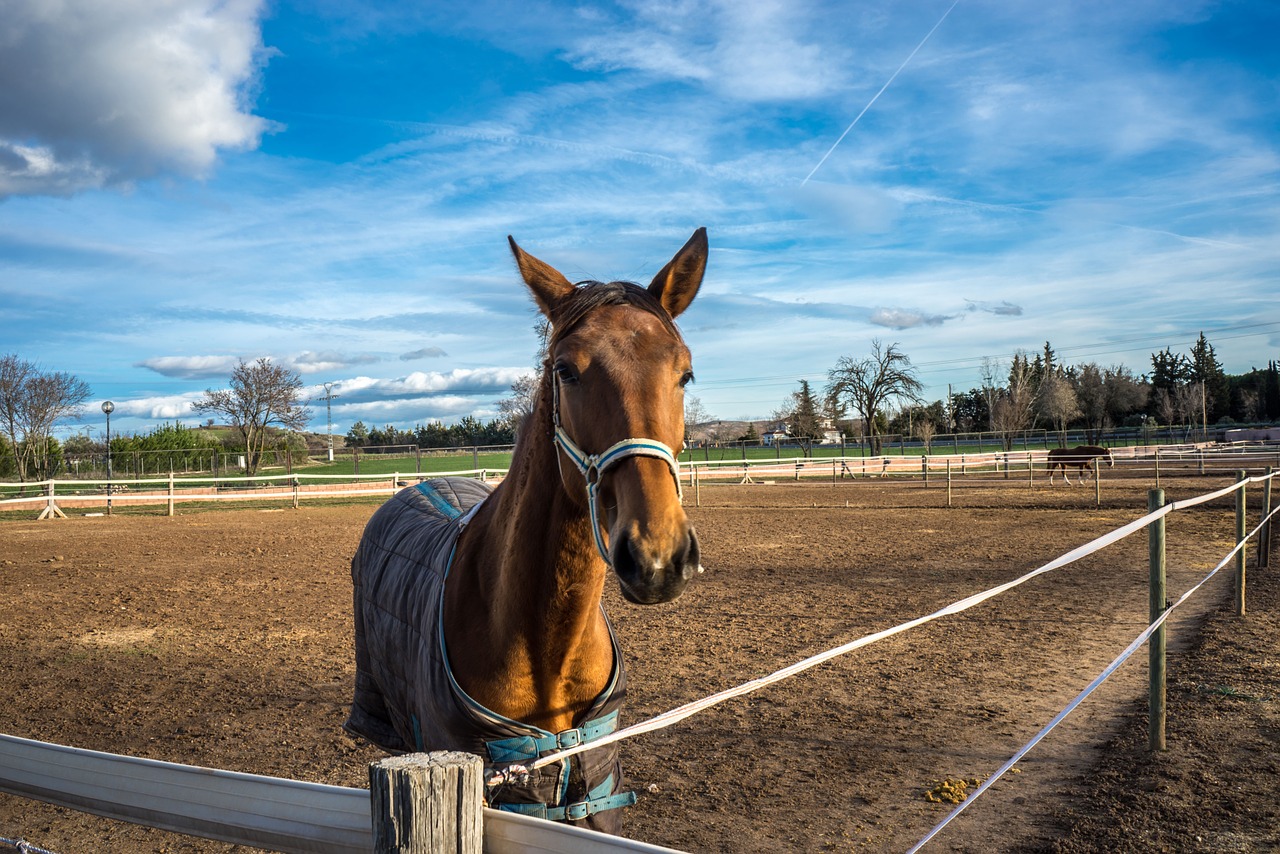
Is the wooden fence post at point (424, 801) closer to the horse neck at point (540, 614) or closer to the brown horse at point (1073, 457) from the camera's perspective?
the horse neck at point (540, 614)

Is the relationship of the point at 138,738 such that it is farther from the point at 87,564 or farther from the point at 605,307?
the point at 87,564

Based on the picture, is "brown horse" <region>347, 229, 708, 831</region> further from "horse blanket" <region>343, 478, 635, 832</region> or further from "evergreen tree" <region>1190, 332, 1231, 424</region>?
"evergreen tree" <region>1190, 332, 1231, 424</region>

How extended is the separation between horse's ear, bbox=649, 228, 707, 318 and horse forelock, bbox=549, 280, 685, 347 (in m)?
0.11

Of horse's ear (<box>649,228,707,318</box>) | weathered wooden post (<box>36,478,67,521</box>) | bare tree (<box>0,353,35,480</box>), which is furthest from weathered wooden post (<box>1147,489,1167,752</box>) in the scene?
bare tree (<box>0,353,35,480</box>)

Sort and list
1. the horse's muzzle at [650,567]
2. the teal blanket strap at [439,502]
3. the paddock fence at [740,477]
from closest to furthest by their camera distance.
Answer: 1. the horse's muzzle at [650,567]
2. the teal blanket strap at [439,502]
3. the paddock fence at [740,477]

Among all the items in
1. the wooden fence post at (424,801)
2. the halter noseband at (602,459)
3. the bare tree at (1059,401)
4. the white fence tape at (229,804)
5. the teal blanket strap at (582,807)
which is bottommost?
the teal blanket strap at (582,807)

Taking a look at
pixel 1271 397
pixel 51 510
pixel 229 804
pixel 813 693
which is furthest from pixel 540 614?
pixel 1271 397

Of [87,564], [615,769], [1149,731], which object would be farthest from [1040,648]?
[87,564]

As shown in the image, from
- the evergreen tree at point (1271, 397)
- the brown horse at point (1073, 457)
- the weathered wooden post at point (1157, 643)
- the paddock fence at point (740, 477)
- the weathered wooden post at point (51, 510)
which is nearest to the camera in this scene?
the weathered wooden post at point (1157, 643)

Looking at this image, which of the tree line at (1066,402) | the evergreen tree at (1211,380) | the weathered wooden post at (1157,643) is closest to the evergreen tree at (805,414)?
the tree line at (1066,402)

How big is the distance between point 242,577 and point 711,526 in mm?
8897

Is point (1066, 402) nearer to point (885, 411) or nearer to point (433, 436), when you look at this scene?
point (885, 411)

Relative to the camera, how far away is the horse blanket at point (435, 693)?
1.92 metres

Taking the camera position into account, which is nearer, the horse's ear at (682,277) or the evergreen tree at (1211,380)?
the horse's ear at (682,277)
